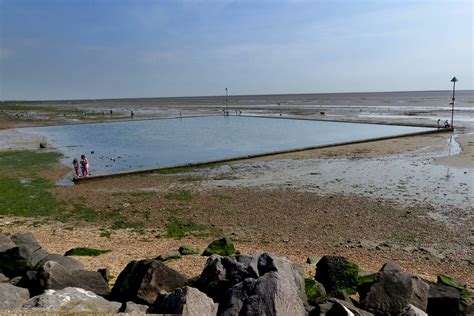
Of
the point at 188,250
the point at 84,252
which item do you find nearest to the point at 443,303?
the point at 188,250

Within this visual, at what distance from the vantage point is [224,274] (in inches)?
291

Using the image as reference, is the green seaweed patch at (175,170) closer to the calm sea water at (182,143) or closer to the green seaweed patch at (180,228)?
the calm sea water at (182,143)

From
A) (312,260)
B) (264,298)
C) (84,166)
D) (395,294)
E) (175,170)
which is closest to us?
(264,298)

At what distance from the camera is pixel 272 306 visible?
5.75 m

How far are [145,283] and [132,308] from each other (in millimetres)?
888

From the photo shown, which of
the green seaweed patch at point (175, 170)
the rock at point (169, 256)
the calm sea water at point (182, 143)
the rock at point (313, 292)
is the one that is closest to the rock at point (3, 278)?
the rock at point (169, 256)

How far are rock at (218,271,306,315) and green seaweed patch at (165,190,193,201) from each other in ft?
41.4

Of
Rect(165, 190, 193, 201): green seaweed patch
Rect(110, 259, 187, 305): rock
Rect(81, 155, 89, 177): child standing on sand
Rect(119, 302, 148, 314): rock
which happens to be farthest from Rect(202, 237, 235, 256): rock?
Rect(81, 155, 89, 177): child standing on sand

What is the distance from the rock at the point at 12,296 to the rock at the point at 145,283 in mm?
1537

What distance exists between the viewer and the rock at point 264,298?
18.9 feet

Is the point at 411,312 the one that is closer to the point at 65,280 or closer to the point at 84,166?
the point at 65,280

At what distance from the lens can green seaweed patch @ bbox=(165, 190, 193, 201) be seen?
61.9 feet

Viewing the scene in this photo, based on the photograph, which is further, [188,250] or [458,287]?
[188,250]

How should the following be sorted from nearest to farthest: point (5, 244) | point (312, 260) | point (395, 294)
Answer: point (395, 294)
point (5, 244)
point (312, 260)
